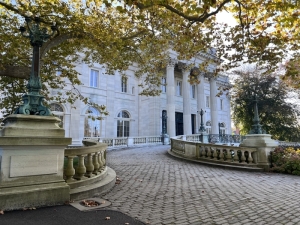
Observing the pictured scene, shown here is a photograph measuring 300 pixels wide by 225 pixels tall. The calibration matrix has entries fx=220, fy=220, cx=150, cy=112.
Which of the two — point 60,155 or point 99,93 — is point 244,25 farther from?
point 99,93

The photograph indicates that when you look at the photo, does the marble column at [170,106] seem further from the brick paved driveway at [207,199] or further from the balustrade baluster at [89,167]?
the balustrade baluster at [89,167]

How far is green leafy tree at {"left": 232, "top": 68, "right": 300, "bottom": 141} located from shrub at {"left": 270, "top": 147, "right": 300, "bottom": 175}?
2247cm

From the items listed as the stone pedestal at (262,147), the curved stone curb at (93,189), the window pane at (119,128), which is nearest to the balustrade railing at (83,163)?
the curved stone curb at (93,189)

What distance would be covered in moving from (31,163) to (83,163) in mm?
1182

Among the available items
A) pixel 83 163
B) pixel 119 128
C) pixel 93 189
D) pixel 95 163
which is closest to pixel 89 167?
pixel 83 163

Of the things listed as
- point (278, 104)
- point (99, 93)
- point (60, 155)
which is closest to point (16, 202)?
point (60, 155)

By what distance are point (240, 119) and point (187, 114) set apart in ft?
50.4

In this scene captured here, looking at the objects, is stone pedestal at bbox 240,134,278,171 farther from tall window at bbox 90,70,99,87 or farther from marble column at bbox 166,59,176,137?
tall window at bbox 90,70,99,87

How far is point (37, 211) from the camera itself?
3.71 m

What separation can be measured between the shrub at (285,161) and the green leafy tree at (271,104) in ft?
73.7

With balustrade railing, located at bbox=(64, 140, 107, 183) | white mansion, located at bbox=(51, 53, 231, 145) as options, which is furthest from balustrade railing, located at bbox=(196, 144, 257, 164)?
white mansion, located at bbox=(51, 53, 231, 145)

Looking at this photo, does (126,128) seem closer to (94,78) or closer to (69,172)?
(94,78)

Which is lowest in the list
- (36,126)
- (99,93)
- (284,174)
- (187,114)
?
(284,174)

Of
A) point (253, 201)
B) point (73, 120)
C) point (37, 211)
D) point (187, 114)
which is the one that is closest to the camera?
point (37, 211)
